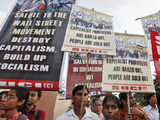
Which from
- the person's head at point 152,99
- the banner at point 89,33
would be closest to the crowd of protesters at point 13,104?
the banner at point 89,33

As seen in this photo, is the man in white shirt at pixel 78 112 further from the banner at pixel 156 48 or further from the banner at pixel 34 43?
the banner at pixel 156 48

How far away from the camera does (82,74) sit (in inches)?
205

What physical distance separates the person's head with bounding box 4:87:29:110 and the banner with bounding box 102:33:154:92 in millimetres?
1439

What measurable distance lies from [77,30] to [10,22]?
1717mm

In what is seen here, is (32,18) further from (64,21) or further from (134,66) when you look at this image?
(134,66)

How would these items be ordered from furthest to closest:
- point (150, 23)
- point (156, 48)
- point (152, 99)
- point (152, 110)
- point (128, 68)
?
point (152, 99), point (152, 110), point (150, 23), point (128, 68), point (156, 48)

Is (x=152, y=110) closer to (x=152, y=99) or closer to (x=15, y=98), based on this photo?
(x=152, y=99)

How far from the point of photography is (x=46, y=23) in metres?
3.52

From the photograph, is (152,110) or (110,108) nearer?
(110,108)

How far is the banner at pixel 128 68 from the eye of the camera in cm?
290

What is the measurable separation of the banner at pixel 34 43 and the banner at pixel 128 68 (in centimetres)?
104

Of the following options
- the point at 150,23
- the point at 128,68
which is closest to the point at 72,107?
the point at 128,68

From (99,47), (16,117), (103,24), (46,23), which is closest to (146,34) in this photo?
(103,24)

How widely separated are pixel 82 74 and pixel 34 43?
2.41 metres
